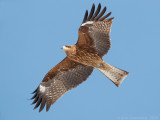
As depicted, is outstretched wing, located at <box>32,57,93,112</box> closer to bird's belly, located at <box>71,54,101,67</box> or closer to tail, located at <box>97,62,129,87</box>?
bird's belly, located at <box>71,54,101,67</box>

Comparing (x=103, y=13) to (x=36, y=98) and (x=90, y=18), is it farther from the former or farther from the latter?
(x=36, y=98)

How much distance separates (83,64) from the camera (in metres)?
Result: 9.56

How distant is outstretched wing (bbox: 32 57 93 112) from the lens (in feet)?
30.6

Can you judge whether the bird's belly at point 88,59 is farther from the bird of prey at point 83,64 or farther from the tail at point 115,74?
the tail at point 115,74

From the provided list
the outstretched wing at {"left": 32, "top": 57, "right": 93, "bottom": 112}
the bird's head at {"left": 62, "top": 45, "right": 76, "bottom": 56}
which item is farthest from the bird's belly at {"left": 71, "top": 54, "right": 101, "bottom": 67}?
the outstretched wing at {"left": 32, "top": 57, "right": 93, "bottom": 112}

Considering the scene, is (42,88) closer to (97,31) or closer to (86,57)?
(86,57)

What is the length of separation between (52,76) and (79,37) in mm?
1447

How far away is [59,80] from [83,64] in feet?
2.54

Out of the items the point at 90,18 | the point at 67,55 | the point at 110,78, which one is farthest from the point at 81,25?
the point at 110,78

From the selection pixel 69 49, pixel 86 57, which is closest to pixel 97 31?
pixel 86 57

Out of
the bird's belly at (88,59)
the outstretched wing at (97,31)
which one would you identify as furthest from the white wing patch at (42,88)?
the outstretched wing at (97,31)

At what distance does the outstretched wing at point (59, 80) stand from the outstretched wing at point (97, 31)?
794 mm

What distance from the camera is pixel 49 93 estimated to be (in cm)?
945

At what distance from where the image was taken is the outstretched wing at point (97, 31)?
8.79 metres
